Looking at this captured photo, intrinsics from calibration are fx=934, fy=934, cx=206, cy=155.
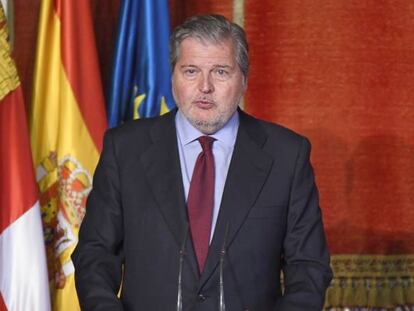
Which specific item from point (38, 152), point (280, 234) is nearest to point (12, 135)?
point (38, 152)

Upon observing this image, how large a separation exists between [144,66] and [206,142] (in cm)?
126

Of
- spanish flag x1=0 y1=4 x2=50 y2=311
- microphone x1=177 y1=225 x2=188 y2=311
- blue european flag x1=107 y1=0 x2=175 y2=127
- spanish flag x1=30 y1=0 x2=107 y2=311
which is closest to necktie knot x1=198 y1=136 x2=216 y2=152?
microphone x1=177 y1=225 x2=188 y2=311

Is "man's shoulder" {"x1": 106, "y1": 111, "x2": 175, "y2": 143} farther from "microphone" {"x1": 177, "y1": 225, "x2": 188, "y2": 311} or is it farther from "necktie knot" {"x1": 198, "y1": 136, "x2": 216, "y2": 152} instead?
"microphone" {"x1": 177, "y1": 225, "x2": 188, "y2": 311}

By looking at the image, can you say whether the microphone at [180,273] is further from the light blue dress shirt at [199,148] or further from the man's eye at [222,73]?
the man's eye at [222,73]

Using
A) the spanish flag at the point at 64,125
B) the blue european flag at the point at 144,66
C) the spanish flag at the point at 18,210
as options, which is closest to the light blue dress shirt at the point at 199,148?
the spanish flag at the point at 18,210

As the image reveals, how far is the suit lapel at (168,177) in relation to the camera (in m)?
2.17

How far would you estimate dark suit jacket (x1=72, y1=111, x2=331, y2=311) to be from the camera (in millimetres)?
2154

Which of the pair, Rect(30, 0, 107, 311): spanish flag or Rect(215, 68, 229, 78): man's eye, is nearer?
Rect(215, 68, 229, 78): man's eye

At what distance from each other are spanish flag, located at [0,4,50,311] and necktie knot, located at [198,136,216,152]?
95 centimetres

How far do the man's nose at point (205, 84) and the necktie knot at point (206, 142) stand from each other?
12 cm

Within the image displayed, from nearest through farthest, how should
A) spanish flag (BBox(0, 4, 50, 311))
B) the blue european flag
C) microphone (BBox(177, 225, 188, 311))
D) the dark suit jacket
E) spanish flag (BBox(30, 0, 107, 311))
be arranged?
microphone (BBox(177, 225, 188, 311)), the dark suit jacket, spanish flag (BBox(0, 4, 50, 311)), spanish flag (BBox(30, 0, 107, 311)), the blue european flag

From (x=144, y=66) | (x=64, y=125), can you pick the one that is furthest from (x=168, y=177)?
(x=144, y=66)

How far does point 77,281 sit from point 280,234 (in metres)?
0.49

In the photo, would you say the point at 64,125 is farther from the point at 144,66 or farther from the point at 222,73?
the point at 222,73
